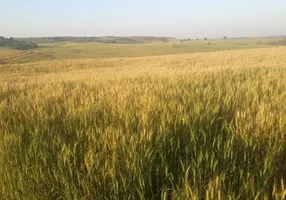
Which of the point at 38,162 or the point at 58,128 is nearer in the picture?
the point at 38,162

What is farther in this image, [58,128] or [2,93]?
[2,93]

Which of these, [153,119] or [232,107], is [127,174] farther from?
[232,107]

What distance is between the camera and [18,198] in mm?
1292

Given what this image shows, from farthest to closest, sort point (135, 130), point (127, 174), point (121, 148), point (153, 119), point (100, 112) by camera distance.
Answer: point (100, 112) < point (153, 119) < point (135, 130) < point (121, 148) < point (127, 174)

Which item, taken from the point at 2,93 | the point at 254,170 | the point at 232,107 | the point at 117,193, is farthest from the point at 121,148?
the point at 2,93

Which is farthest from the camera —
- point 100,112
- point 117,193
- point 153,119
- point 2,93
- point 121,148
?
point 2,93

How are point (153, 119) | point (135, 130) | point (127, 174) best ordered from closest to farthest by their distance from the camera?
point (127, 174), point (135, 130), point (153, 119)

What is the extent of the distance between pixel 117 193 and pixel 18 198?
56cm

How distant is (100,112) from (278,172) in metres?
1.54

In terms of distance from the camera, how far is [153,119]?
6.26 ft

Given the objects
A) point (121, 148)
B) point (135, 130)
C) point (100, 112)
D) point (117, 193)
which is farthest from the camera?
point (100, 112)

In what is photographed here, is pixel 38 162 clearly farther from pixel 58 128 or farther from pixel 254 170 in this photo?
pixel 254 170

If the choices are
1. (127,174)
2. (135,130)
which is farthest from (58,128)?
(127,174)

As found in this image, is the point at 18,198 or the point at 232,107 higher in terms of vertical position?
the point at 232,107
